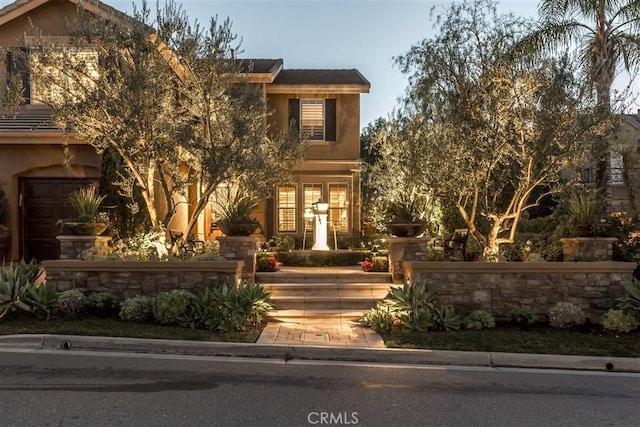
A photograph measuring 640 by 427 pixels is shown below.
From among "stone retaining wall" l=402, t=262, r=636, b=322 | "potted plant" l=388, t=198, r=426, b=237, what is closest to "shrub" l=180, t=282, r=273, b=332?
"stone retaining wall" l=402, t=262, r=636, b=322

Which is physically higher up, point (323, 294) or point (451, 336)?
point (323, 294)

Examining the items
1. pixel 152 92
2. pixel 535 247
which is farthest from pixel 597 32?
pixel 152 92

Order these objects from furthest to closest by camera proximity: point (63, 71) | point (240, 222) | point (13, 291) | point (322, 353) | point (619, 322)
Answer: point (240, 222) → point (63, 71) → point (13, 291) → point (619, 322) → point (322, 353)

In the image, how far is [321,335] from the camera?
329 inches

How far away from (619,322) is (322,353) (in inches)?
188

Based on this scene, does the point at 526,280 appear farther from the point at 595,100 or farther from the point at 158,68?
the point at 158,68

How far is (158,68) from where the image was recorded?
387 inches

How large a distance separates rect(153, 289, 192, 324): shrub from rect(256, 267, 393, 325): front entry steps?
5.28 feet

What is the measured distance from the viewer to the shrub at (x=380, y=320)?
28.1ft

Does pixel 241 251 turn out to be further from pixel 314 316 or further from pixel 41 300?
pixel 41 300

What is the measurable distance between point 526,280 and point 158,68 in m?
7.63

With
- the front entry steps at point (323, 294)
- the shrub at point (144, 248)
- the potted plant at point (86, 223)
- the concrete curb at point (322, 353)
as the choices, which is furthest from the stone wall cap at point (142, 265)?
the concrete curb at point (322, 353)

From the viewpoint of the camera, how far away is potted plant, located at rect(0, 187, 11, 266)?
12734 mm

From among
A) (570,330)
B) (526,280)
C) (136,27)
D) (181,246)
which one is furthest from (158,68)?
(570,330)
